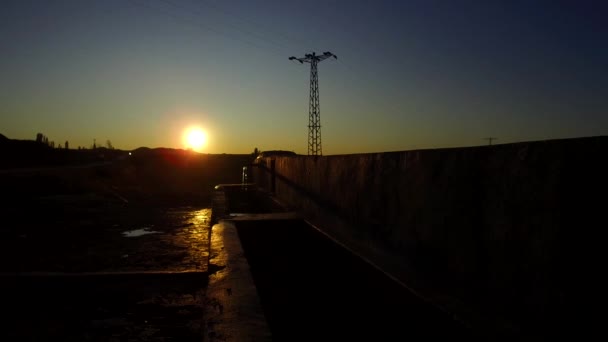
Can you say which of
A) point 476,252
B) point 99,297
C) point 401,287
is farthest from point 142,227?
point 476,252

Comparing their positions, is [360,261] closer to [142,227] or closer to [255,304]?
[255,304]

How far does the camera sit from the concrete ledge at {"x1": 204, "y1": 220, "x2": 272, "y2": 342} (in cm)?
252

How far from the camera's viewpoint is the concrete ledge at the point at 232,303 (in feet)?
8.27

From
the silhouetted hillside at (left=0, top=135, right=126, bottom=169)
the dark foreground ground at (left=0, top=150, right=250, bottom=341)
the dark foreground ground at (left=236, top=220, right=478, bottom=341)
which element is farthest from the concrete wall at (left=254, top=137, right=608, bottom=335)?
the silhouetted hillside at (left=0, top=135, right=126, bottom=169)

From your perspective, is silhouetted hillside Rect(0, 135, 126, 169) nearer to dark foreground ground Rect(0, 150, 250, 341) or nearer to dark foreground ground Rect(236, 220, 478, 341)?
dark foreground ground Rect(0, 150, 250, 341)

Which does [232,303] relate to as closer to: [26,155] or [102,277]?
[102,277]

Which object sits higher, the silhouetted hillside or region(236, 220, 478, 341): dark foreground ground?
the silhouetted hillside

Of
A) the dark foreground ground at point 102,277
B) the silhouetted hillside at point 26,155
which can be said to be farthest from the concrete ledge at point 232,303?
the silhouetted hillside at point 26,155

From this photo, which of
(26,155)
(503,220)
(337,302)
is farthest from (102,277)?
(26,155)

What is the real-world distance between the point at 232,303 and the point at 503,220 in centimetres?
188

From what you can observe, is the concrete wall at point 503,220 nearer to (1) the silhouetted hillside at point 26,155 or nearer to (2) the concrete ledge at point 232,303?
(2) the concrete ledge at point 232,303

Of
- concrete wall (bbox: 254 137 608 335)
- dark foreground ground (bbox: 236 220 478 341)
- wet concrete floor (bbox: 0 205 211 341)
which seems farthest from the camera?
wet concrete floor (bbox: 0 205 211 341)

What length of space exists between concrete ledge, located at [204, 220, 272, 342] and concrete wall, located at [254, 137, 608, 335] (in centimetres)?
128

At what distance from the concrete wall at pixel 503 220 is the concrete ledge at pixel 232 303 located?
4.21 ft
